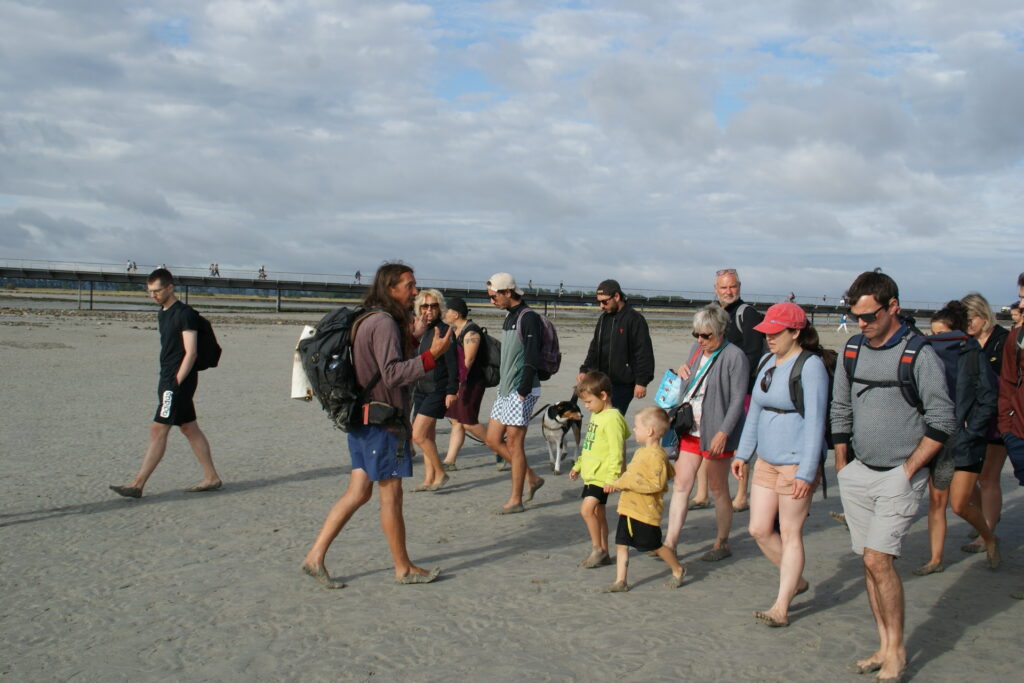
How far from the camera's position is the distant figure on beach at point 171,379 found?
7.54m

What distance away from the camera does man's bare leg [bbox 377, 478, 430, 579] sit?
550cm

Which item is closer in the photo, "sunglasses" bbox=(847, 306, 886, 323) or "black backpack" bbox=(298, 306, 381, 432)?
"sunglasses" bbox=(847, 306, 886, 323)

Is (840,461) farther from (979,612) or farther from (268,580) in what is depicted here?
(268,580)

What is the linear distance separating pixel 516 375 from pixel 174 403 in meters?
2.95

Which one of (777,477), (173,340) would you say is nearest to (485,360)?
(173,340)

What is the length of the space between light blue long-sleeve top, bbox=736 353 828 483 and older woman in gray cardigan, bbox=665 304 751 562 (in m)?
0.74

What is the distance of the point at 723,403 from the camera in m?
6.07

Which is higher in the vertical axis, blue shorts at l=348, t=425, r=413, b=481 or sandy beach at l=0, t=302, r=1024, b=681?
blue shorts at l=348, t=425, r=413, b=481

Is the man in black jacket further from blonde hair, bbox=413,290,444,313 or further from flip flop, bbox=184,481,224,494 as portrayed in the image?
flip flop, bbox=184,481,224,494

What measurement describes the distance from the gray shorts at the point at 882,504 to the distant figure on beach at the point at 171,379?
5442mm

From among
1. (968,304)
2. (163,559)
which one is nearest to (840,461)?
(968,304)

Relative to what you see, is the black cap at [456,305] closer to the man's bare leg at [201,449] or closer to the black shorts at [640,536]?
the man's bare leg at [201,449]

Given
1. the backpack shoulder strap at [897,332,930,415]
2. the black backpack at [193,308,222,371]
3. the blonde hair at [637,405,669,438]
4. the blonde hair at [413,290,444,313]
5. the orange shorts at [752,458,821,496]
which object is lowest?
the orange shorts at [752,458,821,496]

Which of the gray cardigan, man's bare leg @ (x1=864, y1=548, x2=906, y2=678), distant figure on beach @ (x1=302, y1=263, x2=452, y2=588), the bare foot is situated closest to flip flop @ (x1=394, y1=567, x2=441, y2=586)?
distant figure on beach @ (x1=302, y1=263, x2=452, y2=588)
